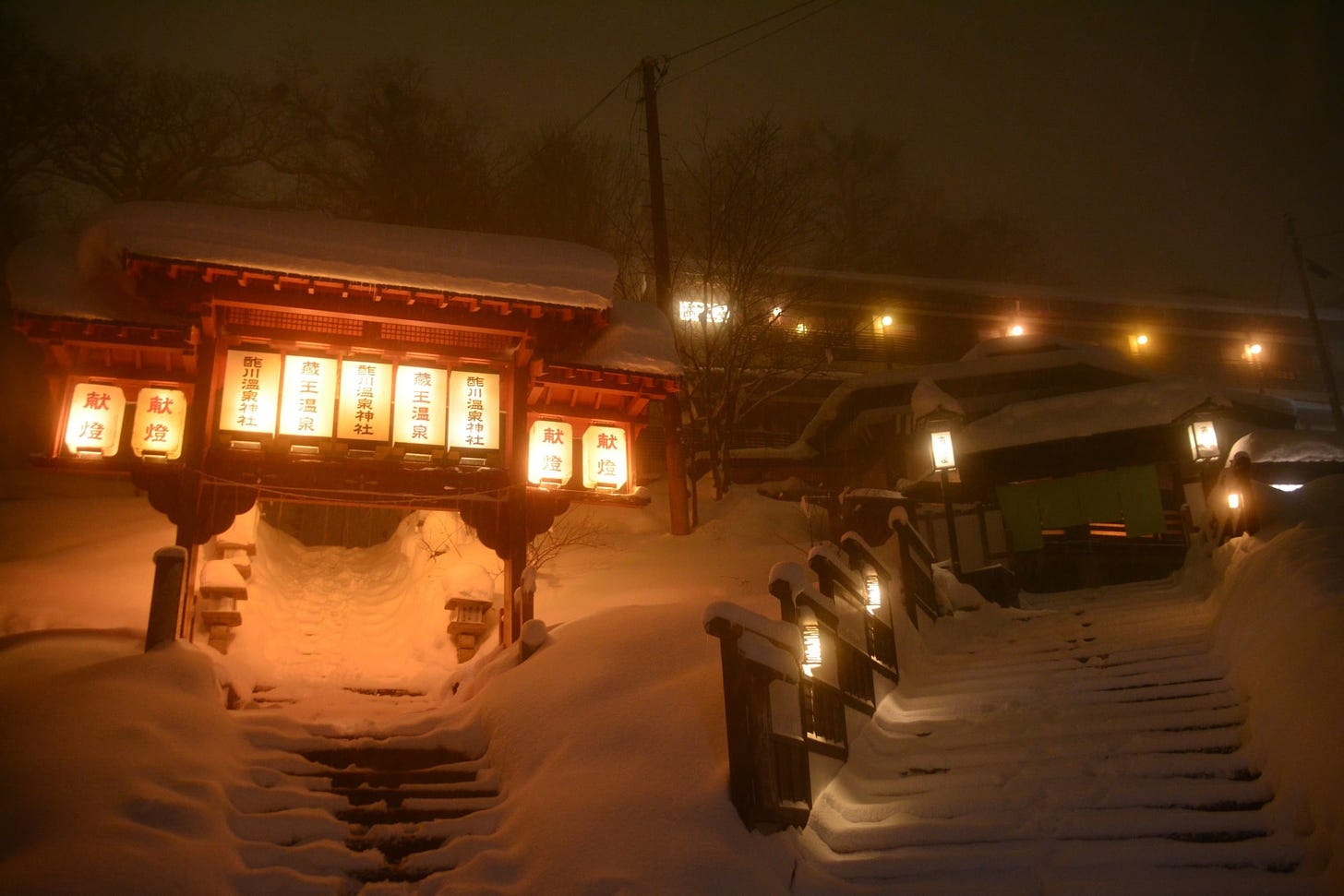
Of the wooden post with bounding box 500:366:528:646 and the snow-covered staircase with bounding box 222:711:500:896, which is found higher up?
the wooden post with bounding box 500:366:528:646

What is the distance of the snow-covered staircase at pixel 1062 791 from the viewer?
5703 mm

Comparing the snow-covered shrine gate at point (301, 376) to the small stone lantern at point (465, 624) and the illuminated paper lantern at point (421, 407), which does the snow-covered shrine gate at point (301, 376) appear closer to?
the illuminated paper lantern at point (421, 407)

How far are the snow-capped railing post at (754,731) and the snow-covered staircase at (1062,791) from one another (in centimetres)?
44

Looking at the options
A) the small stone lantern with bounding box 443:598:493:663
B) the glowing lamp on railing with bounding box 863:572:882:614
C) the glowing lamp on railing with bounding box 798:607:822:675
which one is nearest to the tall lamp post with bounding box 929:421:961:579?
the glowing lamp on railing with bounding box 863:572:882:614

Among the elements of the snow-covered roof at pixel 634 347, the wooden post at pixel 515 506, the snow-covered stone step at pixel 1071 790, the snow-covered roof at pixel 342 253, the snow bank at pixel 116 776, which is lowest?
the snow-covered stone step at pixel 1071 790

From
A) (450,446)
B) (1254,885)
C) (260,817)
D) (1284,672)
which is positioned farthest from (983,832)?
(450,446)

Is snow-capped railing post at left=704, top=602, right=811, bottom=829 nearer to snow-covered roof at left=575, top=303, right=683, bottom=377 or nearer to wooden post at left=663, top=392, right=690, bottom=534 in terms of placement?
snow-covered roof at left=575, top=303, right=683, bottom=377

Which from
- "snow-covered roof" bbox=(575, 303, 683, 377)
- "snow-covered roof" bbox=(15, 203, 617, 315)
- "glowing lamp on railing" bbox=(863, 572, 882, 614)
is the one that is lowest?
"glowing lamp on railing" bbox=(863, 572, 882, 614)

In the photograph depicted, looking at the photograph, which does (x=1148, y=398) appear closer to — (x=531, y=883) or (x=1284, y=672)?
(x=1284, y=672)

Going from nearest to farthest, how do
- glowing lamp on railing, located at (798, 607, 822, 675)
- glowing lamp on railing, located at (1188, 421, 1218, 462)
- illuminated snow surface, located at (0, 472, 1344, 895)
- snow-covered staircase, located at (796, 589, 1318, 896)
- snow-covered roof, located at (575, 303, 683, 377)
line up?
snow-covered staircase, located at (796, 589, 1318, 896)
illuminated snow surface, located at (0, 472, 1344, 895)
glowing lamp on railing, located at (798, 607, 822, 675)
snow-covered roof, located at (575, 303, 683, 377)
glowing lamp on railing, located at (1188, 421, 1218, 462)

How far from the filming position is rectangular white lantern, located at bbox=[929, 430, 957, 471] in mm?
16625

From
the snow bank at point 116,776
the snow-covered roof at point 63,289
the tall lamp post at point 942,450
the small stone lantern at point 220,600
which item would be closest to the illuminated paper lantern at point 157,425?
the snow-covered roof at point 63,289

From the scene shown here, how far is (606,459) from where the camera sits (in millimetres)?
14125

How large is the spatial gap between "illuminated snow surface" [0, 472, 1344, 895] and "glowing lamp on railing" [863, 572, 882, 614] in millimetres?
1010
